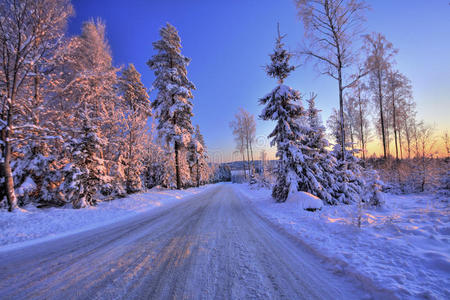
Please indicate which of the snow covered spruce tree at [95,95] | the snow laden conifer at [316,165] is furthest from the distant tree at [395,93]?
the snow covered spruce tree at [95,95]

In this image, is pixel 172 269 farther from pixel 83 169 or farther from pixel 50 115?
pixel 50 115

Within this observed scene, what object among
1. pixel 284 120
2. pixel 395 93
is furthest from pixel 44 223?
pixel 395 93

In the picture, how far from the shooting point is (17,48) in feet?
21.5

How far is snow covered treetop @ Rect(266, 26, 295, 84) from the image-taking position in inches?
353

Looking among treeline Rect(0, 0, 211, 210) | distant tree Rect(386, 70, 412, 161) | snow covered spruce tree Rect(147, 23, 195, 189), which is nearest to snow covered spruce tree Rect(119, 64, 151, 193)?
treeline Rect(0, 0, 211, 210)

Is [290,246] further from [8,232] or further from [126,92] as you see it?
[126,92]

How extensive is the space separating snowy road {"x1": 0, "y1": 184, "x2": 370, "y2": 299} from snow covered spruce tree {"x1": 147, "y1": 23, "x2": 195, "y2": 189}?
39.7 ft

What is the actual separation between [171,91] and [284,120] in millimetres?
11547

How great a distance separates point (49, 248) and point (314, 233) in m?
5.99

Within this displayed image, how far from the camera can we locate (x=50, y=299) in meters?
1.81

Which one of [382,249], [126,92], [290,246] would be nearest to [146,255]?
[290,246]

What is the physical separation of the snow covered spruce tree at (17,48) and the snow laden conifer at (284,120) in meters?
10.5

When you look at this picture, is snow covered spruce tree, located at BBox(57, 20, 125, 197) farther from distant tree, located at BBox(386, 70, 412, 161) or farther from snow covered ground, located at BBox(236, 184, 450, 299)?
distant tree, located at BBox(386, 70, 412, 161)

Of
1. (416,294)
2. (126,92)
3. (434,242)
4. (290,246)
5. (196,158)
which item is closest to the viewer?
(416,294)
